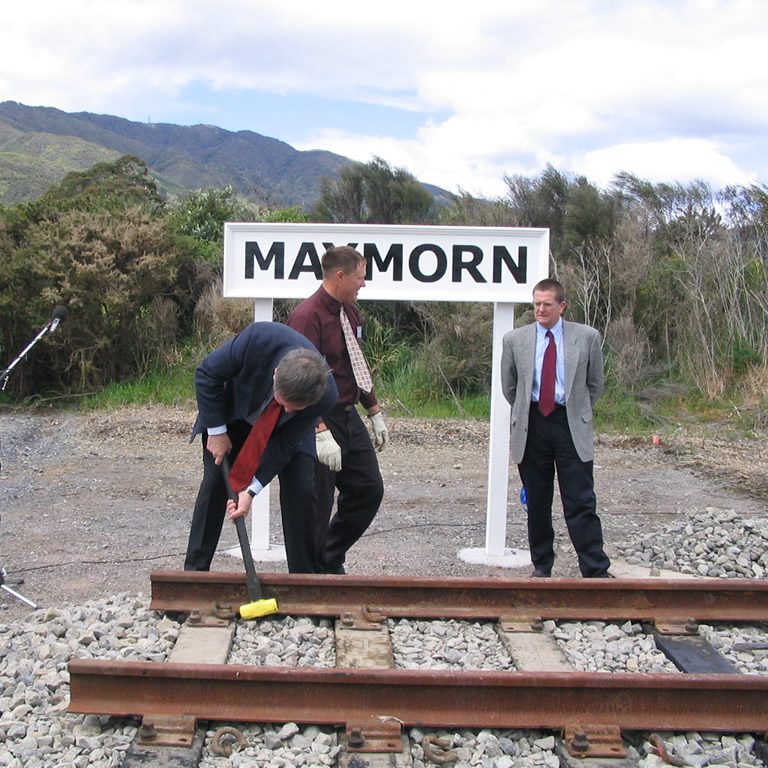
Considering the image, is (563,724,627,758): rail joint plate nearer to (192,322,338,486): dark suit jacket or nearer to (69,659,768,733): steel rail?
(69,659,768,733): steel rail

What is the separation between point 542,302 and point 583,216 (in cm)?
1183

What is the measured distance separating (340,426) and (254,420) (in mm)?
815

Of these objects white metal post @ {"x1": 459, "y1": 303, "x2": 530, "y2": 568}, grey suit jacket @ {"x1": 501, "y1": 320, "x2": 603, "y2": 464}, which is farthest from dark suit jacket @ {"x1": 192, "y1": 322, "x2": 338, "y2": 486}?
white metal post @ {"x1": 459, "y1": 303, "x2": 530, "y2": 568}

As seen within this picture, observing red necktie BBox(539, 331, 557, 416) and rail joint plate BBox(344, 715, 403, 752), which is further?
red necktie BBox(539, 331, 557, 416)

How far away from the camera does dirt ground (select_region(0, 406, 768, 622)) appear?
23.5ft

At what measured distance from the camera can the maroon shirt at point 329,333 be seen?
6.08 m

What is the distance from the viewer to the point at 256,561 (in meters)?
7.20

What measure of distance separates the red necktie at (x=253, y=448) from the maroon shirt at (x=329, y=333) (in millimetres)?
937

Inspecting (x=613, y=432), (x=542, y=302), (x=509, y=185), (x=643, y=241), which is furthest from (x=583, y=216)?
(x=542, y=302)

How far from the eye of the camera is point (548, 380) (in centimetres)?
640

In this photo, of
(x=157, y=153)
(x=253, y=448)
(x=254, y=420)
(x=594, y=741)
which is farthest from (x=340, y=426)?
(x=157, y=153)

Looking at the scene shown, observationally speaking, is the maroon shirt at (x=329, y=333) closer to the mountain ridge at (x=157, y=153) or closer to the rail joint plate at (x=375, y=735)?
the rail joint plate at (x=375, y=735)

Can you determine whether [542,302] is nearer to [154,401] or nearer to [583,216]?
[154,401]

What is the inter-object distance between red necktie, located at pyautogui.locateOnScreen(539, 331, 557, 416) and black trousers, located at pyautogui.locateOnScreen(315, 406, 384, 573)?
1.16 m
